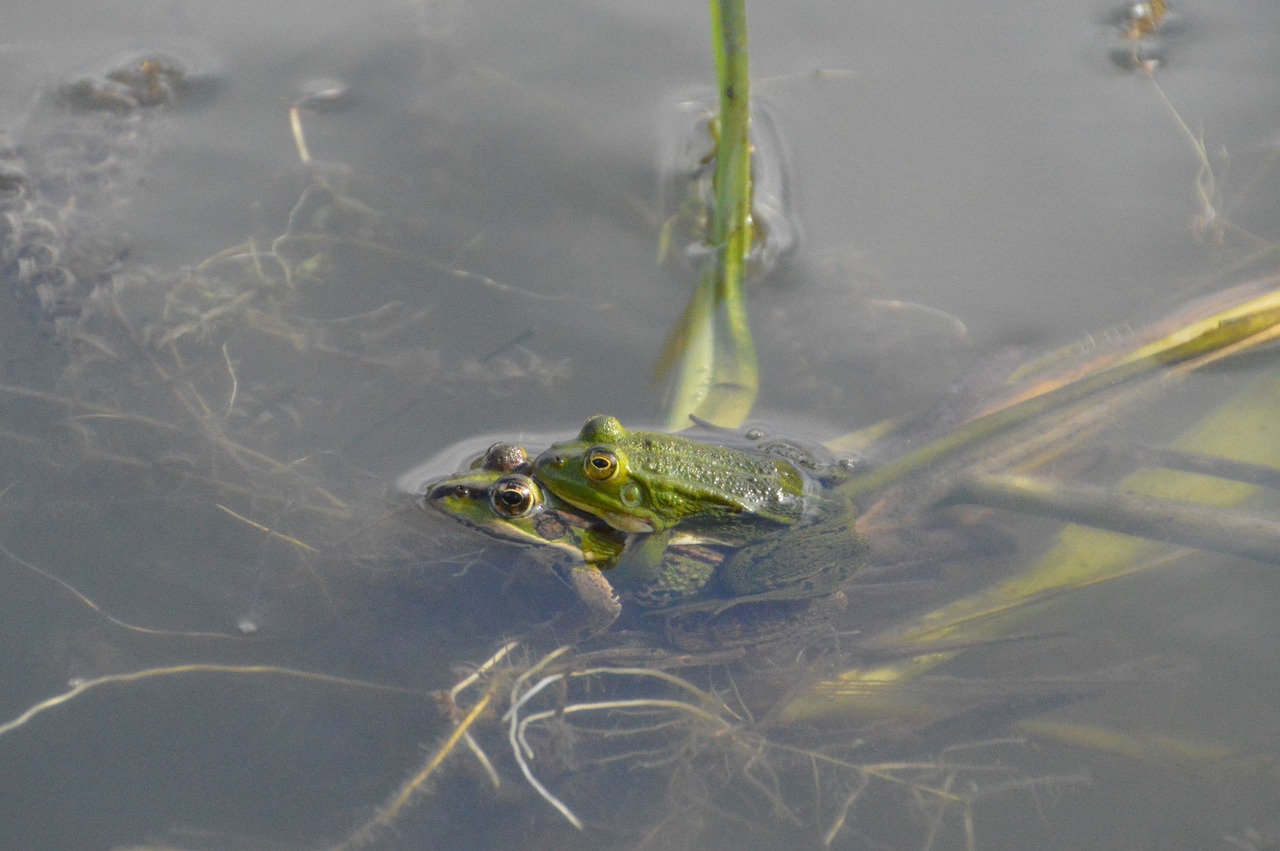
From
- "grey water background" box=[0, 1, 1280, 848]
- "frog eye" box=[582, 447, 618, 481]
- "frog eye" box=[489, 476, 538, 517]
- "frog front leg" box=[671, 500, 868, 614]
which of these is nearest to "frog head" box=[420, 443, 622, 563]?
"frog eye" box=[489, 476, 538, 517]

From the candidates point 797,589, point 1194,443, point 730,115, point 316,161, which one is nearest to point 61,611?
point 316,161

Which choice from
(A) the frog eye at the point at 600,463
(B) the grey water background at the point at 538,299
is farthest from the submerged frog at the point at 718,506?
(B) the grey water background at the point at 538,299

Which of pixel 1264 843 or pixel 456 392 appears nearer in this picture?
pixel 1264 843

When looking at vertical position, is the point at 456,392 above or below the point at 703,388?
below

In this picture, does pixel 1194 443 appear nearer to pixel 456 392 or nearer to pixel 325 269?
pixel 456 392

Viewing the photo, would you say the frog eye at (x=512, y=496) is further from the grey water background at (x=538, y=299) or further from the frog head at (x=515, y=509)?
the grey water background at (x=538, y=299)

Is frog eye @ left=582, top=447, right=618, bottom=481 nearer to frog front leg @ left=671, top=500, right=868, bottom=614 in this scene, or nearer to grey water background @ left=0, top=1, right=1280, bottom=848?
grey water background @ left=0, top=1, right=1280, bottom=848

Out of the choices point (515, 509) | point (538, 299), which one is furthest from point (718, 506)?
point (538, 299)

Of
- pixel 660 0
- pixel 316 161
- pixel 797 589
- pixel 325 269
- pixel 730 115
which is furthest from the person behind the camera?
pixel 660 0

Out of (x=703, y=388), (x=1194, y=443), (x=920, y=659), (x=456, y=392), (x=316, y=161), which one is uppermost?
(x=316, y=161)
